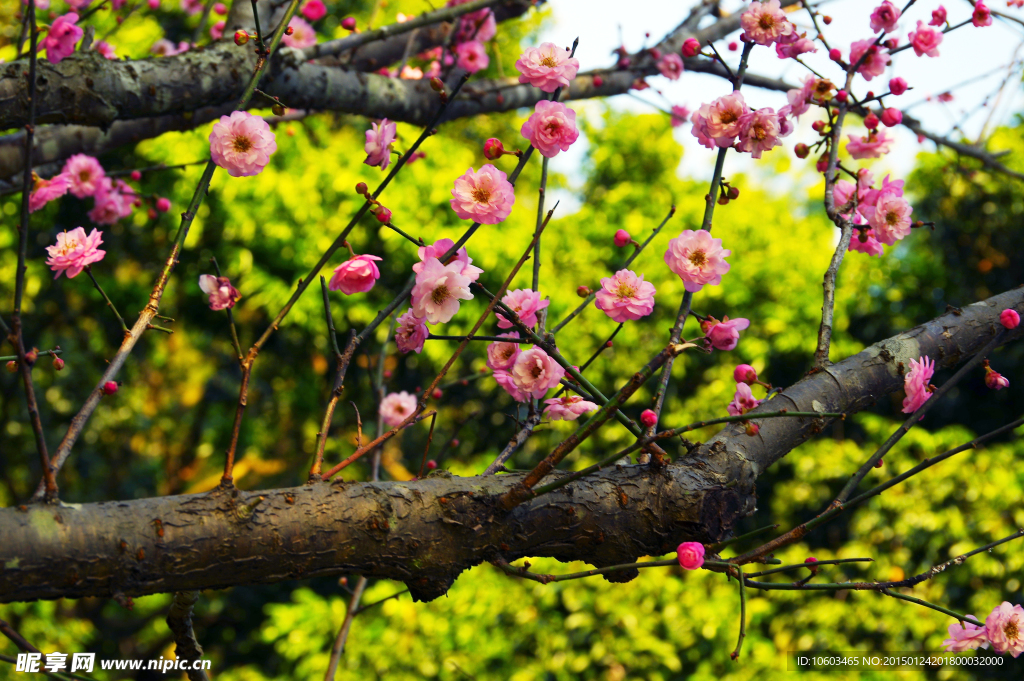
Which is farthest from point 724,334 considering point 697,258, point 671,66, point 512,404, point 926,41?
point 512,404

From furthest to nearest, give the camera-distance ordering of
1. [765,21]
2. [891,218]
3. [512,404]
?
1. [512,404]
2. [891,218]
3. [765,21]

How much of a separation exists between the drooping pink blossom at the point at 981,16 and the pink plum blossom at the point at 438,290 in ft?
4.09

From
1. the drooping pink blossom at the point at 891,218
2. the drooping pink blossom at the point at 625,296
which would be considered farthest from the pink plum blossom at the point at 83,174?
the drooping pink blossom at the point at 891,218

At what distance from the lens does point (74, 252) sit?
1.05 metres

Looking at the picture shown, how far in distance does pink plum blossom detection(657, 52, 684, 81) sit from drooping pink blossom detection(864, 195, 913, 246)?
960 millimetres

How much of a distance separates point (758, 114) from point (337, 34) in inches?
208

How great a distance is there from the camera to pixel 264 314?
493 centimetres

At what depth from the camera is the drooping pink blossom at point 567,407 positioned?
111 centimetres

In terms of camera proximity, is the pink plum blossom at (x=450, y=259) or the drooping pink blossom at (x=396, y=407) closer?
the pink plum blossom at (x=450, y=259)

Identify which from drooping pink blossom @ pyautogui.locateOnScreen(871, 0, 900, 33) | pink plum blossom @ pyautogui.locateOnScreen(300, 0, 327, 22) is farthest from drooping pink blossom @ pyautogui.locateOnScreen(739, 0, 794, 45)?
pink plum blossom @ pyautogui.locateOnScreen(300, 0, 327, 22)

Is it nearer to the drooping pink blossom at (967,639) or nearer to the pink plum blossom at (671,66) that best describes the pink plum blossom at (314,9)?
the pink plum blossom at (671,66)

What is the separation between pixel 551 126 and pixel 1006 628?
3.46 feet

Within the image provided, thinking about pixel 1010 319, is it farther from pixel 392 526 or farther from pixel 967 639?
pixel 392 526

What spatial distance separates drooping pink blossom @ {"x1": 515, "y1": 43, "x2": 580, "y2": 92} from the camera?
1068mm
